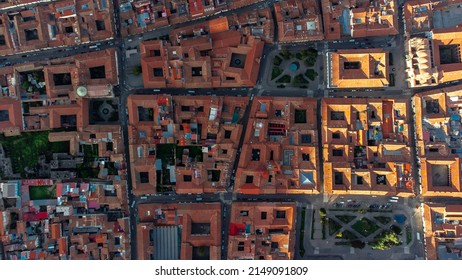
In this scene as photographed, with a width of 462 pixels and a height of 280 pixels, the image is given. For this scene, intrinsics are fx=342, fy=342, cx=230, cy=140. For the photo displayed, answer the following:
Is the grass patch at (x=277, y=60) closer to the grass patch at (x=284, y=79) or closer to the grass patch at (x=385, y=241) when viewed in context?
the grass patch at (x=284, y=79)

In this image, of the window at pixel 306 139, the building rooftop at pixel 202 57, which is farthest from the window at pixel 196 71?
the window at pixel 306 139

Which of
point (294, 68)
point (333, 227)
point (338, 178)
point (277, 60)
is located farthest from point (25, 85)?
point (333, 227)

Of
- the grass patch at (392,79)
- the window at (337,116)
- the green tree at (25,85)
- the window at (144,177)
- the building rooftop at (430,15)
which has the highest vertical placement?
the building rooftop at (430,15)

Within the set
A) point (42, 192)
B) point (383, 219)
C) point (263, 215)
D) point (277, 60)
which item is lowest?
point (383, 219)

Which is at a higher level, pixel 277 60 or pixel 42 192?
pixel 277 60

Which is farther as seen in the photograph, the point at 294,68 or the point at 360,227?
the point at 360,227

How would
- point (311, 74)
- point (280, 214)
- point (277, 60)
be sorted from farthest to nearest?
point (311, 74)
point (280, 214)
point (277, 60)

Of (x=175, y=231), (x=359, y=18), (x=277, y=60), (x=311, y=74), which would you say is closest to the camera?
(x=359, y=18)

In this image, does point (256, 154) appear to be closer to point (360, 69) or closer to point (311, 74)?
point (311, 74)
